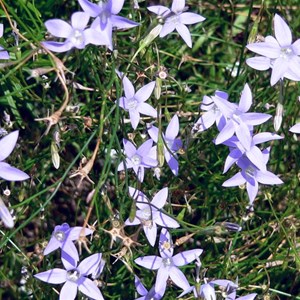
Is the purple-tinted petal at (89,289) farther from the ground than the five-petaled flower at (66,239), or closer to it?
closer to it

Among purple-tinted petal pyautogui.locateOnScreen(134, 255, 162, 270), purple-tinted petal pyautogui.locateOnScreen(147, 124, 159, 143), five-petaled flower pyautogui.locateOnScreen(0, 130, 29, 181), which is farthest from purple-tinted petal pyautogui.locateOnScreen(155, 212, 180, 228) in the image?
five-petaled flower pyautogui.locateOnScreen(0, 130, 29, 181)

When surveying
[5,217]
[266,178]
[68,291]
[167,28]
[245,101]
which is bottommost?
[68,291]

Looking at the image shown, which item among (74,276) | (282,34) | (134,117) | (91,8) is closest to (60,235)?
(74,276)

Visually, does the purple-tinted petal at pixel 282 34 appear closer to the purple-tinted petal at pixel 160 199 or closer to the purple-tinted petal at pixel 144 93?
the purple-tinted petal at pixel 144 93

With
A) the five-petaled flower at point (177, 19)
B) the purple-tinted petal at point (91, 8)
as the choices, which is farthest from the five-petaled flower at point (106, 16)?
the five-petaled flower at point (177, 19)

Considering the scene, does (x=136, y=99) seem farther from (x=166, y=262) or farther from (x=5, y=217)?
(x=5, y=217)

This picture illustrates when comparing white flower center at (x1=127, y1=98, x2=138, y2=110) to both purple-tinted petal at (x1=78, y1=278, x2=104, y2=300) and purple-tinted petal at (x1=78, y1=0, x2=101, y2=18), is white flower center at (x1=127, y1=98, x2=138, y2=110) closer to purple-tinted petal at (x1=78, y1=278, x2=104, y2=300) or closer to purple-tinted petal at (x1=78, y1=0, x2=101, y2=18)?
purple-tinted petal at (x1=78, y1=0, x2=101, y2=18)
